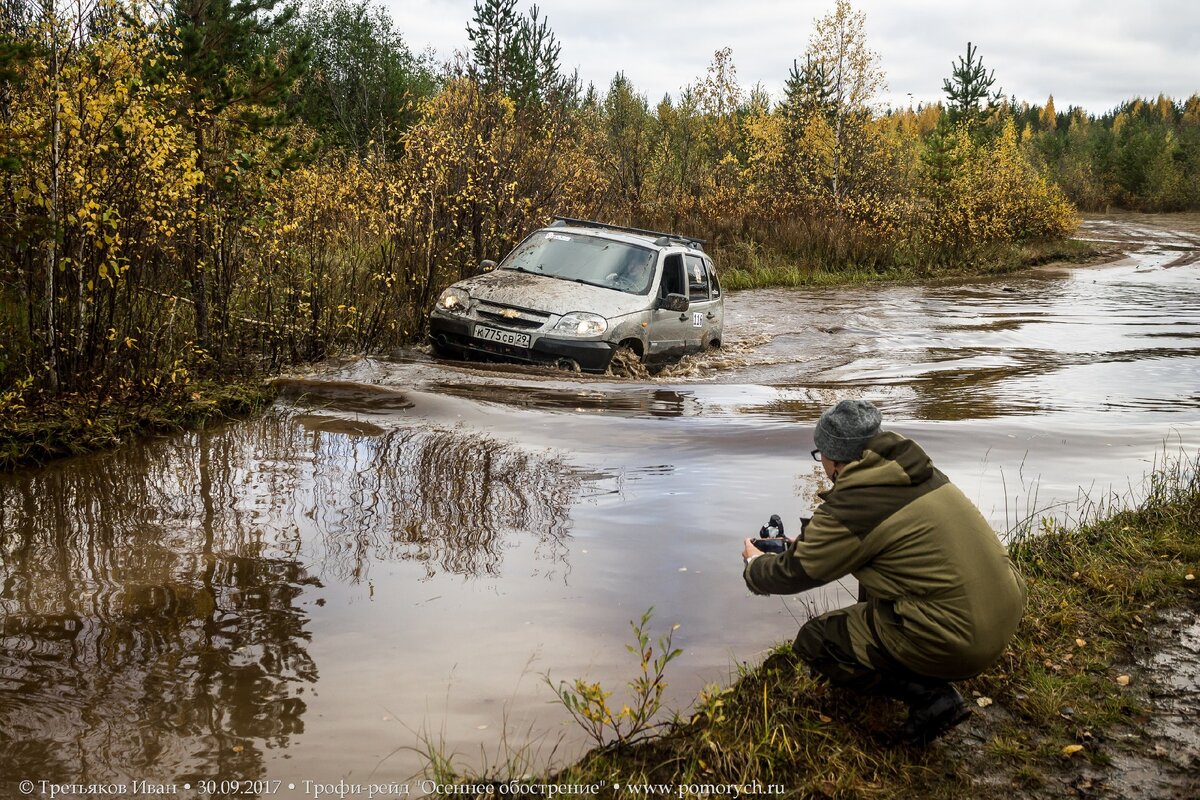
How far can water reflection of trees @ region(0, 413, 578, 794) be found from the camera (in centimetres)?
345

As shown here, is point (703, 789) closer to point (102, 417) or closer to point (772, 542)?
point (772, 542)

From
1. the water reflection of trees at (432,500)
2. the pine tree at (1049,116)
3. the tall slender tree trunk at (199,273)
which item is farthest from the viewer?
the pine tree at (1049,116)

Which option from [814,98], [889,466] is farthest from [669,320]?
[814,98]

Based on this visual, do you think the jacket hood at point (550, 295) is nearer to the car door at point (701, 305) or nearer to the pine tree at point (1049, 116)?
the car door at point (701, 305)

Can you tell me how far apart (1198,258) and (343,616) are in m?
34.2

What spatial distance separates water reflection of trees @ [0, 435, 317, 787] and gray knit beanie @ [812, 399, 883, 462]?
7.16ft

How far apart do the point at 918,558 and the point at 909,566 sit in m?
0.04

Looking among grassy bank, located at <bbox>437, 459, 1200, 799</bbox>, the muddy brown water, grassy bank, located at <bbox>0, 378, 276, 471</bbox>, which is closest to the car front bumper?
the muddy brown water

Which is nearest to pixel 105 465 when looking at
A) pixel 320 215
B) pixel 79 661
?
pixel 79 661

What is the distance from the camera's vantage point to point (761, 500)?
256 inches

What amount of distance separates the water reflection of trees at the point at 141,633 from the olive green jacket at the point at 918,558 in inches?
82.3

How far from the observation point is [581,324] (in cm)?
961

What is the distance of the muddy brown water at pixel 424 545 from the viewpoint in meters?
3.58

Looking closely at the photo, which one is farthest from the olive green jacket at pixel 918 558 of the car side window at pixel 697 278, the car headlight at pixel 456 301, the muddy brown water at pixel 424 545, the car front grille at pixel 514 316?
the car side window at pixel 697 278
